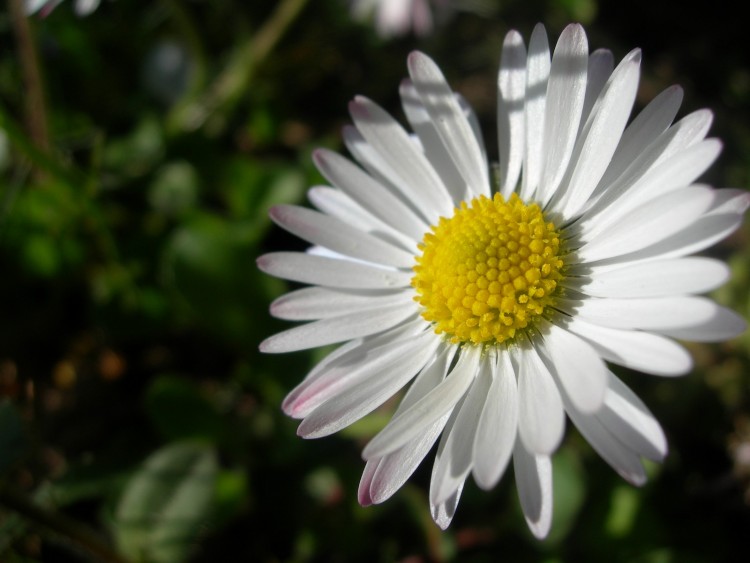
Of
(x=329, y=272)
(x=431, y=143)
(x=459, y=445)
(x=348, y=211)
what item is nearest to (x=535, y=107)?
(x=431, y=143)

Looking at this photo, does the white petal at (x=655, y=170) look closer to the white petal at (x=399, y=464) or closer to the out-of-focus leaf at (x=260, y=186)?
the white petal at (x=399, y=464)

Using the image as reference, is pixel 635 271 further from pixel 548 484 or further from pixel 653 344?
pixel 548 484

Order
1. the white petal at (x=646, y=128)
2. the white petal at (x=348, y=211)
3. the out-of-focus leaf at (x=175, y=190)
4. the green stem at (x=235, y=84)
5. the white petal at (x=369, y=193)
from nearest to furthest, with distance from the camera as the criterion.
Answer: the white petal at (x=646, y=128) → the white petal at (x=369, y=193) → the white petal at (x=348, y=211) → the out-of-focus leaf at (x=175, y=190) → the green stem at (x=235, y=84)

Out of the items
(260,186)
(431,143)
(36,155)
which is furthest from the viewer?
(260,186)

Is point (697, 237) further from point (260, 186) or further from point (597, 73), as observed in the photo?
point (260, 186)

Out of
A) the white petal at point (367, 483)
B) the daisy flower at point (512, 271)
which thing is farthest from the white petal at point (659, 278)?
the white petal at point (367, 483)

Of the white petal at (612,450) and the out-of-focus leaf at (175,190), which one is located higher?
the out-of-focus leaf at (175,190)

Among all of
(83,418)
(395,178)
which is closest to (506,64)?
(395,178)

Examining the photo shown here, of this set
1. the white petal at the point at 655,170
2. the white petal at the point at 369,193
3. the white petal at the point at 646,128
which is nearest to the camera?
the white petal at the point at 655,170
